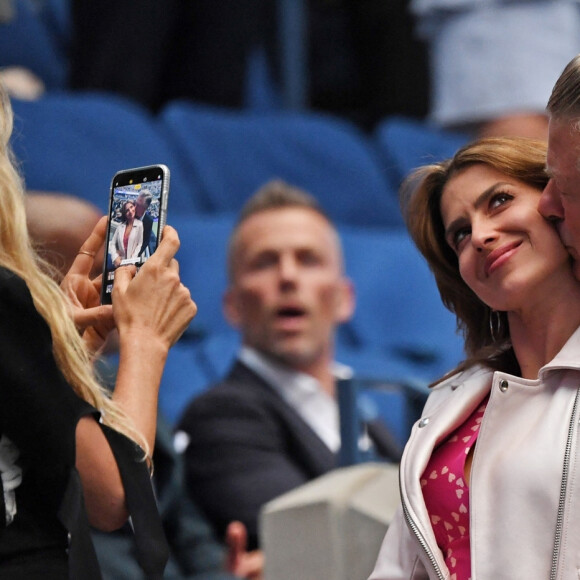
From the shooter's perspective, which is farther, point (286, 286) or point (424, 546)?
point (286, 286)

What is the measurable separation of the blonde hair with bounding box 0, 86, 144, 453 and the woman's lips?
1.58ft

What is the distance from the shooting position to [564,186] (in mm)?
1482

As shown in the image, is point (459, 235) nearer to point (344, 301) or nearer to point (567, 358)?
point (567, 358)

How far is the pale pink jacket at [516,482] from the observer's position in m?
1.41

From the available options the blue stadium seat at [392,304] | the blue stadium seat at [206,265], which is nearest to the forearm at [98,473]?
the blue stadium seat at [206,265]

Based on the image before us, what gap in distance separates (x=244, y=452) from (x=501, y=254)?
4.32ft

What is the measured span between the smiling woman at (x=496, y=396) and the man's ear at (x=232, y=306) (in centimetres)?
150

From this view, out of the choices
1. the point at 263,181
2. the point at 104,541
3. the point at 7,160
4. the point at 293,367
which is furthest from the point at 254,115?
the point at 7,160

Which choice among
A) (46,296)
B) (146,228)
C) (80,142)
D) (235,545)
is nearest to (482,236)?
(146,228)

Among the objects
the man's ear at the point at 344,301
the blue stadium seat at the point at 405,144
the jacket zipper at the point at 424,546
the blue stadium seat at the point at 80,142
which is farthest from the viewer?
the blue stadium seat at the point at 405,144

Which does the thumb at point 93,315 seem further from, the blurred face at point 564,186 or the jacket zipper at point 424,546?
the blurred face at point 564,186

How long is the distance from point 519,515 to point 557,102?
48cm

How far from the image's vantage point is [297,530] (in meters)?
1.97

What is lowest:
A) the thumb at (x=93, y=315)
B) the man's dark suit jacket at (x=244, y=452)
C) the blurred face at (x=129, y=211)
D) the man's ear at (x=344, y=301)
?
the man's dark suit jacket at (x=244, y=452)
